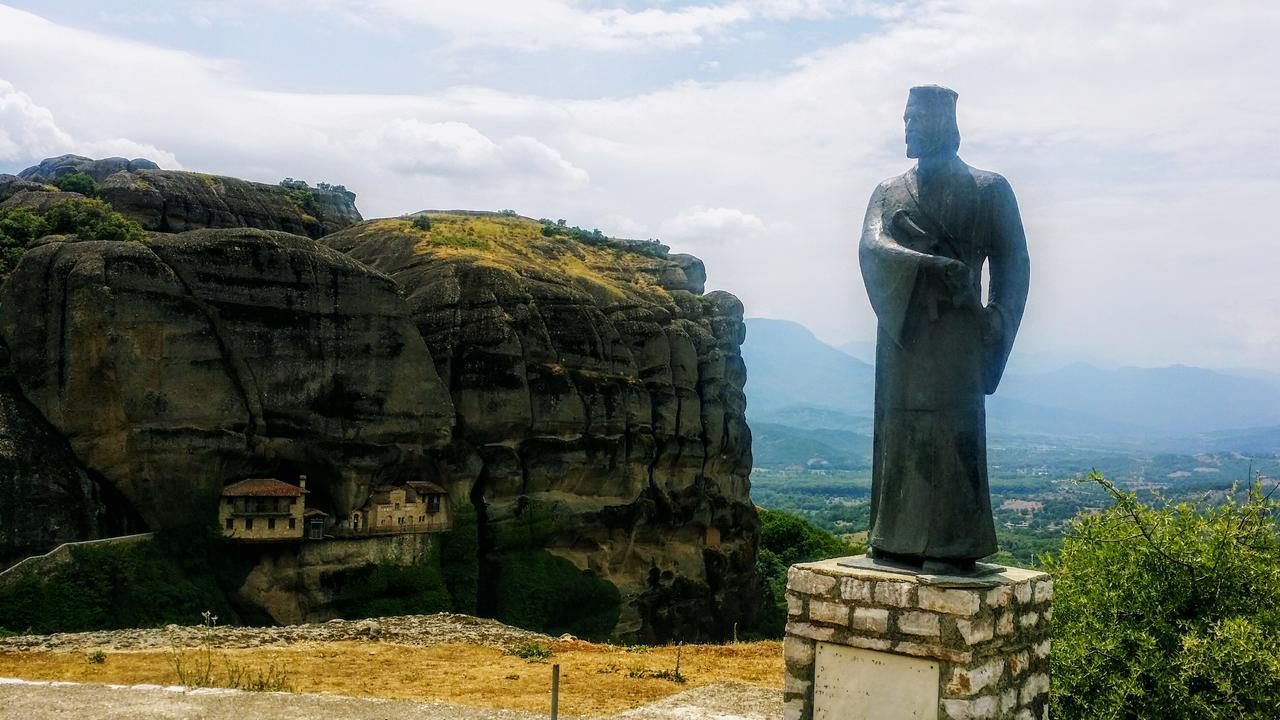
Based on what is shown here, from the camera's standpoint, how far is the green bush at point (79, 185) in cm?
5250

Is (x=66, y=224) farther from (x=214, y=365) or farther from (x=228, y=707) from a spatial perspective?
(x=228, y=707)

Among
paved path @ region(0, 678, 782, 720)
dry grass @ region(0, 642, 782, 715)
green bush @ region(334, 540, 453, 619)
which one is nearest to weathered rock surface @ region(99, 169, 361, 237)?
green bush @ region(334, 540, 453, 619)

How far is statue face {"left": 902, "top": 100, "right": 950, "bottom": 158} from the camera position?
9234 mm

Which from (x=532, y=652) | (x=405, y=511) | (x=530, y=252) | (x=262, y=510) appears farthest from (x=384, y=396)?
(x=530, y=252)

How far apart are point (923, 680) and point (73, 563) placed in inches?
1215

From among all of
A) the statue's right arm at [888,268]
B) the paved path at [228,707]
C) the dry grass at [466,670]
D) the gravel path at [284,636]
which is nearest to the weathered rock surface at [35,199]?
the gravel path at [284,636]

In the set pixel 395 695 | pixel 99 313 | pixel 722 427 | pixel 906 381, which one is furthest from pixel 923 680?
pixel 722 427

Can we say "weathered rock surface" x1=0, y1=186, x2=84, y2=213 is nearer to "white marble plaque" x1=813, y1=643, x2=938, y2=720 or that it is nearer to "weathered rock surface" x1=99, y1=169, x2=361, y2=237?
"weathered rock surface" x1=99, y1=169, x2=361, y2=237

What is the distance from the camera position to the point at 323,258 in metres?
40.1

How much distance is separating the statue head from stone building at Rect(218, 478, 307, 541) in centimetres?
3207

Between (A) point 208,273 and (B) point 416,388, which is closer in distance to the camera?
(A) point 208,273

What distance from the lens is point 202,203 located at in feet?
176

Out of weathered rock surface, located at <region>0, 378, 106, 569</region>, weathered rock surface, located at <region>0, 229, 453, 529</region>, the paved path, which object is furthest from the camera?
weathered rock surface, located at <region>0, 229, 453, 529</region>

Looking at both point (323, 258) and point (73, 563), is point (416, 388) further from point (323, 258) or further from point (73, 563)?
point (73, 563)
